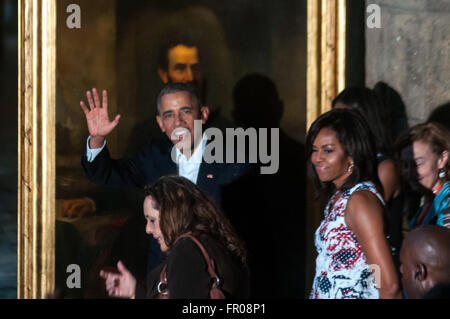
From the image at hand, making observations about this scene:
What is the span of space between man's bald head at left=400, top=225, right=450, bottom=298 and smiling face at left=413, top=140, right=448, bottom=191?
1121 millimetres

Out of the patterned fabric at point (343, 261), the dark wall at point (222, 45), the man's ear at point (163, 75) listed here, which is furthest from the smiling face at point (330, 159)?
the man's ear at point (163, 75)

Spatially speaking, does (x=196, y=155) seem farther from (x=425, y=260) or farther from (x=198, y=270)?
(x=425, y=260)

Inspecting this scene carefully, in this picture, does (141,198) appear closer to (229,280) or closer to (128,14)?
(128,14)

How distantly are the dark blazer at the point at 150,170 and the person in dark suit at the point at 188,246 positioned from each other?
756mm

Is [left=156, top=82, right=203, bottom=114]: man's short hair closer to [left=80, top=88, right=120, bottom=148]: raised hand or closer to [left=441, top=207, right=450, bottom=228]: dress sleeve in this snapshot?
[left=80, top=88, right=120, bottom=148]: raised hand

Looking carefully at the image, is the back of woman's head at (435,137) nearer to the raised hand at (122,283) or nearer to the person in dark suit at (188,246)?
the person in dark suit at (188,246)

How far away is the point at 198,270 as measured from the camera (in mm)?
2721

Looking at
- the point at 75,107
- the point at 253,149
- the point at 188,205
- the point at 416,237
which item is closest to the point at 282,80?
Result: the point at 253,149

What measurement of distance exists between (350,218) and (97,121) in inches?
65.9

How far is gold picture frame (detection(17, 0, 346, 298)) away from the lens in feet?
13.8

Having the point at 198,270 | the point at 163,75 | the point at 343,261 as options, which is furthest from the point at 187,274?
the point at 163,75

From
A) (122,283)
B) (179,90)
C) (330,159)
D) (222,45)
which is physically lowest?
(122,283)

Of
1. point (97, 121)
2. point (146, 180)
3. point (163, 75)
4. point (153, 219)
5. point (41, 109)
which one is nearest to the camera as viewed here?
point (153, 219)

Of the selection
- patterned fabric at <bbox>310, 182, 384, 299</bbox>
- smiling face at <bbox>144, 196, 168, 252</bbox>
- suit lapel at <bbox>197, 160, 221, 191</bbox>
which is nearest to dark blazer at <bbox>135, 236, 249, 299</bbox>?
smiling face at <bbox>144, 196, 168, 252</bbox>
